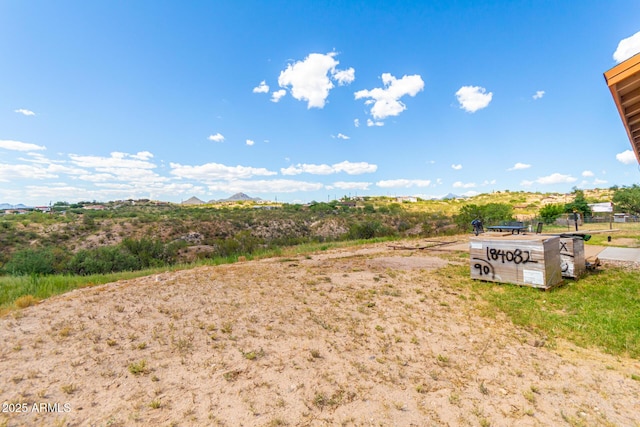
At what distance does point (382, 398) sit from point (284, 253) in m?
11.7

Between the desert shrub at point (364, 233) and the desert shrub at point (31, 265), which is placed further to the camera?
the desert shrub at point (364, 233)

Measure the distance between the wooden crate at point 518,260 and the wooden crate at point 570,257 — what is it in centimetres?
51

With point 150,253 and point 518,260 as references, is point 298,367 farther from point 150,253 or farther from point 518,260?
point 150,253

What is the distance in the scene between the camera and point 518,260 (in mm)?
6824

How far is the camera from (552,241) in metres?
6.62

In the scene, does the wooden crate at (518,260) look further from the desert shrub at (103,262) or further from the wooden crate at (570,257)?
the desert shrub at (103,262)

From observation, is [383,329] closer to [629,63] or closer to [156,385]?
[156,385]

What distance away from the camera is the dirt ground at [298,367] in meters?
2.98

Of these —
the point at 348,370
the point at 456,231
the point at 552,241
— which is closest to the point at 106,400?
the point at 348,370

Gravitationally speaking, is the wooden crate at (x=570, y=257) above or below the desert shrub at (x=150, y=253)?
above

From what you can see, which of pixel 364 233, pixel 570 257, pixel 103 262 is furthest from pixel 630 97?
pixel 103 262

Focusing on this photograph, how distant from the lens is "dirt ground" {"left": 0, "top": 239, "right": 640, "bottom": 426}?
2.98m

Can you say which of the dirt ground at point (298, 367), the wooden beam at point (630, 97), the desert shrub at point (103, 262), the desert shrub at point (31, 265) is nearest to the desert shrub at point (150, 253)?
the desert shrub at point (103, 262)

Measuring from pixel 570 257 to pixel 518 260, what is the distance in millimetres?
1585
